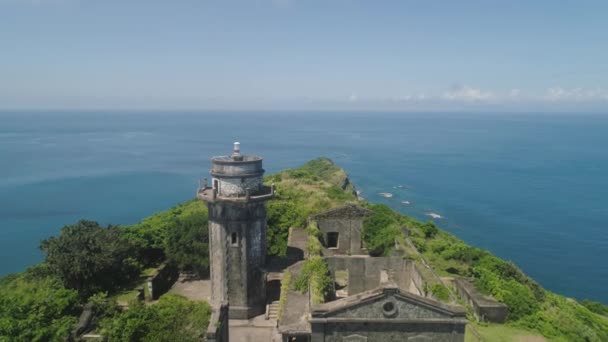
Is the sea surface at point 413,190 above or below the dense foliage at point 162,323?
below

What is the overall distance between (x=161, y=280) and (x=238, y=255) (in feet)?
27.0

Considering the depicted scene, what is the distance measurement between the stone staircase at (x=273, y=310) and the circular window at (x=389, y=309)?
31.5 ft

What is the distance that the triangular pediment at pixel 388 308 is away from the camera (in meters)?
15.7

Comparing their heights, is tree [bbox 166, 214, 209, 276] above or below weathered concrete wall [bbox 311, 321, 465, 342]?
below

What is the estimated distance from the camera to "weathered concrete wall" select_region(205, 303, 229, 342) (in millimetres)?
16422

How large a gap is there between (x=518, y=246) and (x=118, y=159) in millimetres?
108251

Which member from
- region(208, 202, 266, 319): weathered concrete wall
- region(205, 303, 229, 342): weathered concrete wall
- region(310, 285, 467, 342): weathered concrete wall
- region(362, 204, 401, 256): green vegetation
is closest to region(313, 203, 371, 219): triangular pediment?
region(362, 204, 401, 256): green vegetation

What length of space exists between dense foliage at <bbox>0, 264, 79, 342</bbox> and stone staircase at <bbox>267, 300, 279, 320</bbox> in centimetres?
1001

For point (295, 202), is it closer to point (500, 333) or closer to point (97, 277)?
point (97, 277)

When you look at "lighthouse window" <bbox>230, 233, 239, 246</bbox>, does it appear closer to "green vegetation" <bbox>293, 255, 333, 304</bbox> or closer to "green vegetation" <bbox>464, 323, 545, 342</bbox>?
"green vegetation" <bbox>293, 255, 333, 304</bbox>

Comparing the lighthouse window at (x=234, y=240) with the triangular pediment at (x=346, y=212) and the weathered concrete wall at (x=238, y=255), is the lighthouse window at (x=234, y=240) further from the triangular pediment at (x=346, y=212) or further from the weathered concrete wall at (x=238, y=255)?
the triangular pediment at (x=346, y=212)

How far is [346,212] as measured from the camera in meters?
29.6

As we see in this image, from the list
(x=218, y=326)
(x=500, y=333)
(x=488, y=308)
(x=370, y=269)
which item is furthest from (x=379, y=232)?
(x=218, y=326)

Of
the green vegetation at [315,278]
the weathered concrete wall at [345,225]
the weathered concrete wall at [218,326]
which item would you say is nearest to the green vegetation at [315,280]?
the green vegetation at [315,278]
